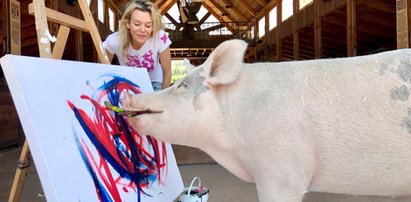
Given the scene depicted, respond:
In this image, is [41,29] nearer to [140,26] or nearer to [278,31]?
[140,26]

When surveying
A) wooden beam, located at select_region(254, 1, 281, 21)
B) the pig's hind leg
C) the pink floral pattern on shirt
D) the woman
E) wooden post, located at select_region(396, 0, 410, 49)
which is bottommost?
the pig's hind leg

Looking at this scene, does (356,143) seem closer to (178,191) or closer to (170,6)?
→ (178,191)

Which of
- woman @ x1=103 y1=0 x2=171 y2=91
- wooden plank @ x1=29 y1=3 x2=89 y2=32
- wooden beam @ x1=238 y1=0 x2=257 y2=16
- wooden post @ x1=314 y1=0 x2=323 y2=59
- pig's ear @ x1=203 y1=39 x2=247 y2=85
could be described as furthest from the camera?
wooden beam @ x1=238 y1=0 x2=257 y2=16

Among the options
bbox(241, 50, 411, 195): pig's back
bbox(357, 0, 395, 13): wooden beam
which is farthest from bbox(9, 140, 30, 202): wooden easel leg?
bbox(357, 0, 395, 13): wooden beam

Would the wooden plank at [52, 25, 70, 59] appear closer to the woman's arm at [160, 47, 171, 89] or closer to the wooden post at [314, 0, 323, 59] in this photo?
the woman's arm at [160, 47, 171, 89]

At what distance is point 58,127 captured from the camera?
59.7 inches

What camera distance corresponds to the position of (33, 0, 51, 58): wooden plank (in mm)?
1820

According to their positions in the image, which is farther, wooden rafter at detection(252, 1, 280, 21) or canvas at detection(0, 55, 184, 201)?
wooden rafter at detection(252, 1, 280, 21)

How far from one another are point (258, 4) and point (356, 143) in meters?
16.5

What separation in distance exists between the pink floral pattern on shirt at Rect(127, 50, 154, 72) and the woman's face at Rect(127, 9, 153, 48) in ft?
0.37

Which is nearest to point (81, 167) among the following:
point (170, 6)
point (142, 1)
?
point (142, 1)

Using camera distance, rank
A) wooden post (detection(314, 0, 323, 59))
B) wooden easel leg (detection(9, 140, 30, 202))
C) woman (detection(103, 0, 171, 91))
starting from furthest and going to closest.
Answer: wooden post (detection(314, 0, 323, 59)), woman (detection(103, 0, 171, 91)), wooden easel leg (detection(9, 140, 30, 202))

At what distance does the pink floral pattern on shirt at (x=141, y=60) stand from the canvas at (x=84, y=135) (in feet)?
0.76

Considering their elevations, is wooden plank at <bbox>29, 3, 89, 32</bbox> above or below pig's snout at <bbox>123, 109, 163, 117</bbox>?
above
